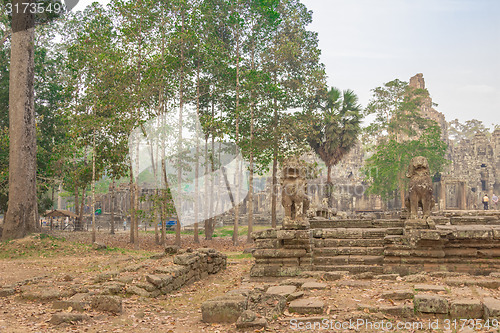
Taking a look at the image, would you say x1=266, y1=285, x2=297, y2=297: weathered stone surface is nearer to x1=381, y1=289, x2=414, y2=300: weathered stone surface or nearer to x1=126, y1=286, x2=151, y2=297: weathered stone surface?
x1=381, y1=289, x2=414, y2=300: weathered stone surface

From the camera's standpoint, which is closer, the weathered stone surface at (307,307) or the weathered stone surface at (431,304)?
→ the weathered stone surface at (431,304)

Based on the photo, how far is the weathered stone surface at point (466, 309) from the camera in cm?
531

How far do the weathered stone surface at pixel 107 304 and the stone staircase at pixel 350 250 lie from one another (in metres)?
4.54

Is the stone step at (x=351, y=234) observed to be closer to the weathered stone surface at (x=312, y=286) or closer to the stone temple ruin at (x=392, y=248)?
the stone temple ruin at (x=392, y=248)

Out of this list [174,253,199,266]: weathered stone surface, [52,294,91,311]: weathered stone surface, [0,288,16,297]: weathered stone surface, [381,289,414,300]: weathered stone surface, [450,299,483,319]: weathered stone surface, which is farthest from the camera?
[174,253,199,266]: weathered stone surface

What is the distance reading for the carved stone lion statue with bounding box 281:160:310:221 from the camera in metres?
9.42

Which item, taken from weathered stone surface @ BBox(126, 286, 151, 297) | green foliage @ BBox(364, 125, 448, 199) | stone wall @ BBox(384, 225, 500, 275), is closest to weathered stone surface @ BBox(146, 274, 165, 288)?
weathered stone surface @ BBox(126, 286, 151, 297)

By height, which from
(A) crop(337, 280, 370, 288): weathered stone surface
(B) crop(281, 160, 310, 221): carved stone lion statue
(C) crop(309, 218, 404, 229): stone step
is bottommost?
(A) crop(337, 280, 370, 288): weathered stone surface

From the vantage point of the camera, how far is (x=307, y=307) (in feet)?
19.1

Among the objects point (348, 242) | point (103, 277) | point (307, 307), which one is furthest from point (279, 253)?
point (103, 277)

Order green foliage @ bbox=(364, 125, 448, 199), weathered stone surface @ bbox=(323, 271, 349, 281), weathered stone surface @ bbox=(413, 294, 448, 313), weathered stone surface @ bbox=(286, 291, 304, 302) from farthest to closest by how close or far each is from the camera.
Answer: green foliage @ bbox=(364, 125, 448, 199) → weathered stone surface @ bbox=(323, 271, 349, 281) → weathered stone surface @ bbox=(286, 291, 304, 302) → weathered stone surface @ bbox=(413, 294, 448, 313)

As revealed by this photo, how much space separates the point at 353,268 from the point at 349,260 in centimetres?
27

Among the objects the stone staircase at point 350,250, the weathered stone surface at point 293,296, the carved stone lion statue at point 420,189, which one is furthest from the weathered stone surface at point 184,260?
the carved stone lion statue at point 420,189

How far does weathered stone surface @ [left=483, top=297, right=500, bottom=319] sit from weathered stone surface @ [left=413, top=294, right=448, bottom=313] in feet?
1.53
